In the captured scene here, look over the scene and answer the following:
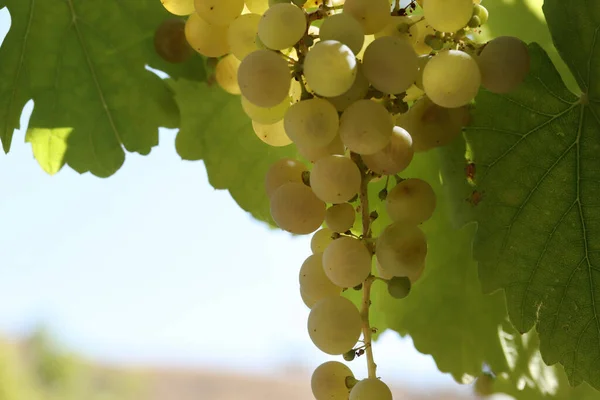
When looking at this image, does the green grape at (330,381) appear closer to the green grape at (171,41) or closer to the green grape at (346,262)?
A: the green grape at (346,262)

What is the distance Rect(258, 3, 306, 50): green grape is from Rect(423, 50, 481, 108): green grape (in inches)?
3.3

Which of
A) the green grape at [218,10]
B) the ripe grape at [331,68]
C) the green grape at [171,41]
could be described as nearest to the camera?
the ripe grape at [331,68]

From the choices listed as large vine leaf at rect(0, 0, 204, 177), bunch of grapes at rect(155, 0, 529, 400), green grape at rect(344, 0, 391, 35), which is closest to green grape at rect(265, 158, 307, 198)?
bunch of grapes at rect(155, 0, 529, 400)

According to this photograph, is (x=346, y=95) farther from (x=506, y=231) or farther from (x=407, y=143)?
(x=506, y=231)

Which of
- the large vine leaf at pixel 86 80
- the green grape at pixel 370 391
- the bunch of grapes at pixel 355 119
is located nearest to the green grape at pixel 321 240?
the bunch of grapes at pixel 355 119

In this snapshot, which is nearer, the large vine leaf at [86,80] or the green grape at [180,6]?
the green grape at [180,6]

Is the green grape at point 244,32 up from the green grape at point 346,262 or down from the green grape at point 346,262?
up

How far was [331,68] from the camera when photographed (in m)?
0.40

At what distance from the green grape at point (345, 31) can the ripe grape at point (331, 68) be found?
0.02m

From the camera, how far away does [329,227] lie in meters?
0.47

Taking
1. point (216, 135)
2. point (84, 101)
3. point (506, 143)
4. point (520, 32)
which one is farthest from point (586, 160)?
point (84, 101)

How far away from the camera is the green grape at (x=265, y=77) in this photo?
0.42 meters

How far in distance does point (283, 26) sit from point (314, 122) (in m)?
0.06

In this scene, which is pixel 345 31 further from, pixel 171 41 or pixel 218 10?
pixel 171 41
